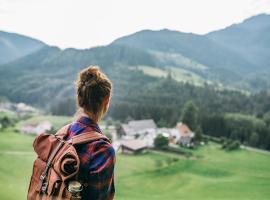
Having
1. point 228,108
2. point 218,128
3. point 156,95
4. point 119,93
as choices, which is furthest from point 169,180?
point 119,93

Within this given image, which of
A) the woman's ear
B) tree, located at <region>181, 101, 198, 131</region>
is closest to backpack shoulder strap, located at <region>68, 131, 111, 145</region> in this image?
the woman's ear

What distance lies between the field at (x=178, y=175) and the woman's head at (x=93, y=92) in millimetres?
22118

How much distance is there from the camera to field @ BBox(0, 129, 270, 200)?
1298 inches

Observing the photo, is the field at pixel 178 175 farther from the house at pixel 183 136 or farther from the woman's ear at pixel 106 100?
the woman's ear at pixel 106 100

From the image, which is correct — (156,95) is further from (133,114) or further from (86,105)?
(86,105)

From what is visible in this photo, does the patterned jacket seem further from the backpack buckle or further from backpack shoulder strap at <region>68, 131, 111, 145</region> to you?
the backpack buckle

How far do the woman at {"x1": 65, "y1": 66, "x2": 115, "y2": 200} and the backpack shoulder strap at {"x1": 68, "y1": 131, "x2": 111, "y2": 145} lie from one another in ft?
0.16

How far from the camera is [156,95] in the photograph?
14525 cm

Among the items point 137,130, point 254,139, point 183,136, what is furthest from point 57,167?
point 137,130

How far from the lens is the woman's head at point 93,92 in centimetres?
451

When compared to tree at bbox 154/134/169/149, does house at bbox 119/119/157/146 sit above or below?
below

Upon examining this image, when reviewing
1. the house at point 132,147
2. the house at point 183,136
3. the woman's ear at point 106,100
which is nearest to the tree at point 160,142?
the house at point 132,147

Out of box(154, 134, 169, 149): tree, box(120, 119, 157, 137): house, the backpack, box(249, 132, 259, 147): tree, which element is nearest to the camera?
the backpack

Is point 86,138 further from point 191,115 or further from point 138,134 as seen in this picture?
point 191,115
